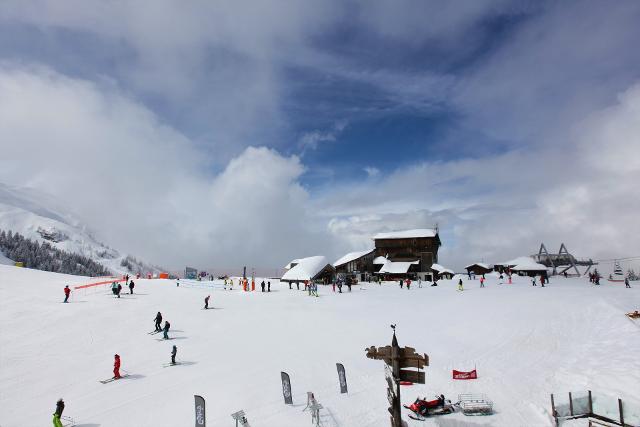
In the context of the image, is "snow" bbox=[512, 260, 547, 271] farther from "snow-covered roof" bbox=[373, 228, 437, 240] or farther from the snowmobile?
the snowmobile

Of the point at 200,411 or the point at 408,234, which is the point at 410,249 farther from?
the point at 200,411

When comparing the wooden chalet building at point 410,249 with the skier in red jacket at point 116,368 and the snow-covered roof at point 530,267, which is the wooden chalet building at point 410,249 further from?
the skier in red jacket at point 116,368

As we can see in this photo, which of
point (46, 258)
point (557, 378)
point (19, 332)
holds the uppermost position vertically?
point (46, 258)

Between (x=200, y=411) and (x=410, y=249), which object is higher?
(x=410, y=249)

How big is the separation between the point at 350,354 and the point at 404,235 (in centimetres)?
6055

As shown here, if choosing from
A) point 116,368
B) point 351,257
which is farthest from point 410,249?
point 116,368

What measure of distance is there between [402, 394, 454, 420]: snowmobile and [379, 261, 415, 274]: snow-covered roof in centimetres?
5598

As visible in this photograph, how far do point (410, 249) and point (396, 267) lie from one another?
811 cm

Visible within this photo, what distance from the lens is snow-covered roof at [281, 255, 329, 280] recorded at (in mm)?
55156

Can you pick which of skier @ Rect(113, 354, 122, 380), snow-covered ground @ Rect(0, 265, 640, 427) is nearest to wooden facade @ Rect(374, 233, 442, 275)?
snow-covered ground @ Rect(0, 265, 640, 427)

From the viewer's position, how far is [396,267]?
72.8 metres

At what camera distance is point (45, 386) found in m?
18.8

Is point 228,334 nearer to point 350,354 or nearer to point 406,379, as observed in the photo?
point 350,354

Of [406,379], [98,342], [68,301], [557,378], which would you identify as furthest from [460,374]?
[68,301]
